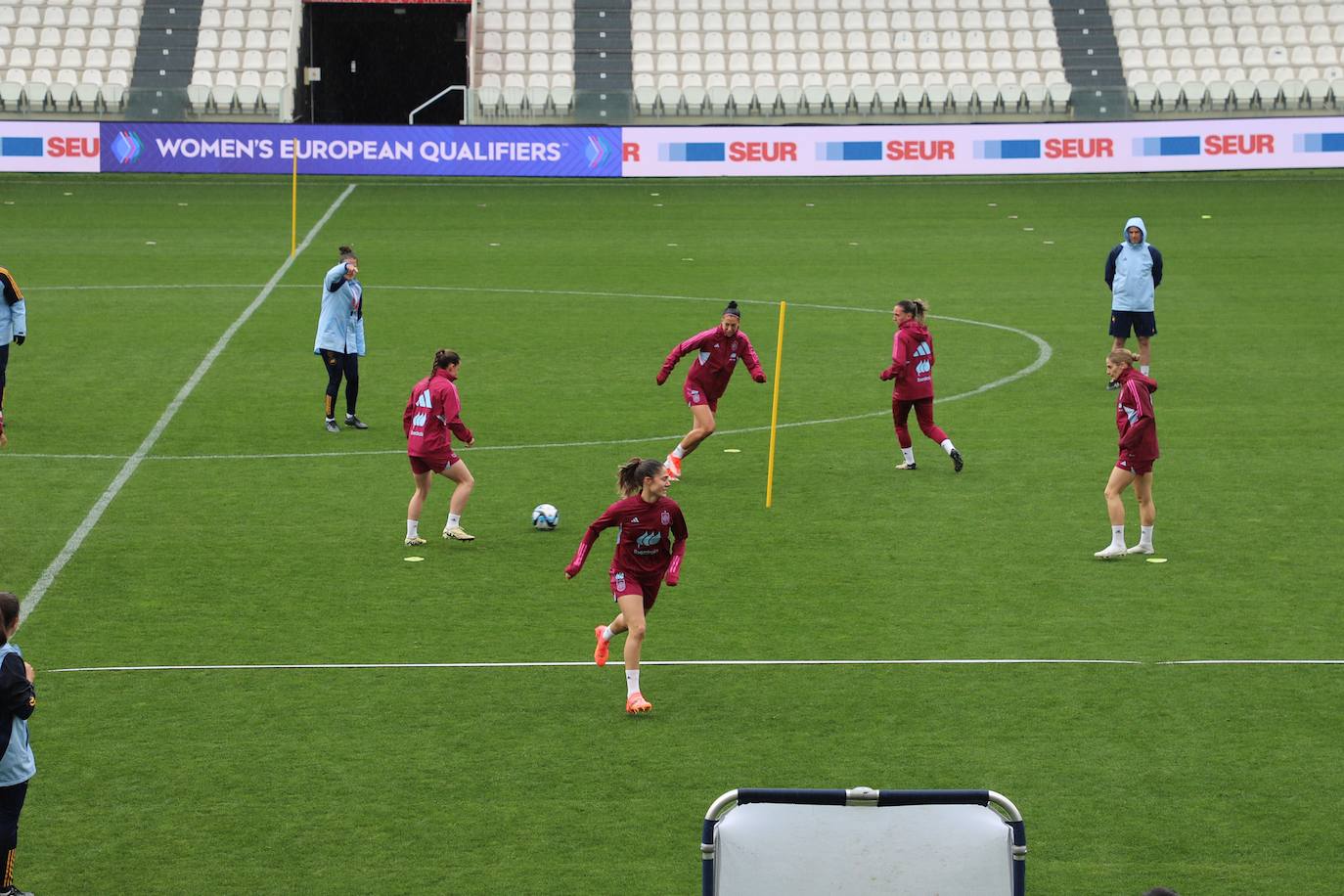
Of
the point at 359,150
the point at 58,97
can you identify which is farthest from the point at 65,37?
the point at 359,150

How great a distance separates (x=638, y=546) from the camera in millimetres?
12211

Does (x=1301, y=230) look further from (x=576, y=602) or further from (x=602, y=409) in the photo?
(x=576, y=602)

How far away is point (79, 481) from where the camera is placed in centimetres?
1873

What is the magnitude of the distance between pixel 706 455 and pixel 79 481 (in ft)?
21.7

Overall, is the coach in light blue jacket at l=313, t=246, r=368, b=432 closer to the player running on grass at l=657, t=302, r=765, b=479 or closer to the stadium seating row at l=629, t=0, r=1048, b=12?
the player running on grass at l=657, t=302, r=765, b=479

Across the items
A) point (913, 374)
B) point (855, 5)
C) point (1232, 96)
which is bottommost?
point (913, 374)

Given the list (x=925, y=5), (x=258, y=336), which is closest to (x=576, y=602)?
(x=258, y=336)

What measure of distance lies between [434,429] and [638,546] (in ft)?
14.7

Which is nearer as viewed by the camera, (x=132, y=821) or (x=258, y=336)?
(x=132, y=821)

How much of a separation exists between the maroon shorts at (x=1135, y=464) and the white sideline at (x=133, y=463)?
899 centimetres

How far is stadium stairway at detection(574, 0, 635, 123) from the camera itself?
5066 cm

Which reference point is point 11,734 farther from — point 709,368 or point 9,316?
point 9,316

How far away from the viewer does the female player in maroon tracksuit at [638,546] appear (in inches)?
475

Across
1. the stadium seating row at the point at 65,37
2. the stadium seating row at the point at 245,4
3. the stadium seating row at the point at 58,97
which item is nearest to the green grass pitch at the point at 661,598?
the stadium seating row at the point at 58,97
